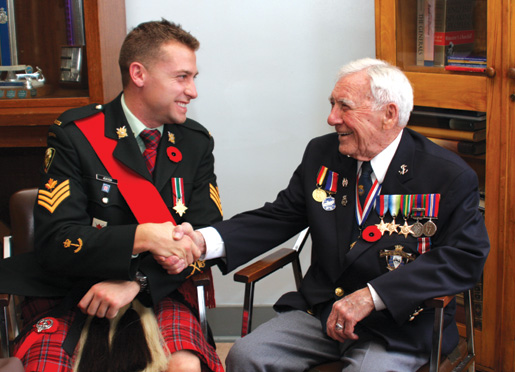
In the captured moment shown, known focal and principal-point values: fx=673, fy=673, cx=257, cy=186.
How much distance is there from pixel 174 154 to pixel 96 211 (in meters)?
0.35

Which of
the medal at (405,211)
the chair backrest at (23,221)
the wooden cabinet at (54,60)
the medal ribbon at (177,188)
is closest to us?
the medal at (405,211)

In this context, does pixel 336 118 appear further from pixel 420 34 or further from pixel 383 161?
pixel 420 34

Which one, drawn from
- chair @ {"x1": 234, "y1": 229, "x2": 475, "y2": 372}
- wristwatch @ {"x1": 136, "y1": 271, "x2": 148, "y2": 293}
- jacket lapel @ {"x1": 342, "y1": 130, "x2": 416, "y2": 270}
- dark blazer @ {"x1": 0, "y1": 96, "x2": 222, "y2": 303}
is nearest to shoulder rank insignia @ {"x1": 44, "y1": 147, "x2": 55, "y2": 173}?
dark blazer @ {"x1": 0, "y1": 96, "x2": 222, "y2": 303}

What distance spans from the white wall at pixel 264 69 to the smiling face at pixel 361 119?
0.98m

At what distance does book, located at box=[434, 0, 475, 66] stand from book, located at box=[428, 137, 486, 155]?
0.32 m

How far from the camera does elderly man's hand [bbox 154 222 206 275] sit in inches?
86.3

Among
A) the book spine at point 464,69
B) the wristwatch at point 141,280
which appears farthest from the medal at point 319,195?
the book spine at point 464,69

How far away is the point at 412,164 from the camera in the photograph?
2201 millimetres

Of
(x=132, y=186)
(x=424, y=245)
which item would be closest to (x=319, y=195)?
(x=424, y=245)

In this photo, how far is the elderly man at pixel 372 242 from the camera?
2049 millimetres

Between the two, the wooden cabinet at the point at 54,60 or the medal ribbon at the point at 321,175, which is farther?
the wooden cabinet at the point at 54,60

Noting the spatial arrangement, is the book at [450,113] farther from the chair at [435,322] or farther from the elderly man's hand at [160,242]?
the elderly man's hand at [160,242]

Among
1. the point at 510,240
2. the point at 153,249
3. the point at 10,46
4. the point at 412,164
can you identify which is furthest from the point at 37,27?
the point at 510,240

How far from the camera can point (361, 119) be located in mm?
2203
